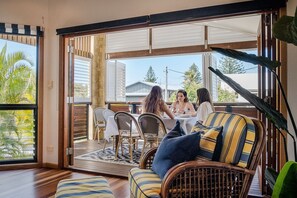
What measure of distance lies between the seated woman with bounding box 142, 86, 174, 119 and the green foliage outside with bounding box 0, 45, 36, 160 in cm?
184

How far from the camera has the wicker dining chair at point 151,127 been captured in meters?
3.99

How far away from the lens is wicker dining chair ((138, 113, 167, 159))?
399cm

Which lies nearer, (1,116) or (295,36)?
(295,36)

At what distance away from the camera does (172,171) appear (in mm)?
1726

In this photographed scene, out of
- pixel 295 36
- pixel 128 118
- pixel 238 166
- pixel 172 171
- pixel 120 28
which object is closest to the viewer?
pixel 295 36

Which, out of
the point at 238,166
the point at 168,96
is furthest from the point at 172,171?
the point at 168,96

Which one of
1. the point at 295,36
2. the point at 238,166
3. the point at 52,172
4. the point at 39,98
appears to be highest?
the point at 295,36

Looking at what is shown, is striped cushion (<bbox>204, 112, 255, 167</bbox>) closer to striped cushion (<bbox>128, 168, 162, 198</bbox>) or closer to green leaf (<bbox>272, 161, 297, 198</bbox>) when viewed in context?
striped cushion (<bbox>128, 168, 162, 198</bbox>)

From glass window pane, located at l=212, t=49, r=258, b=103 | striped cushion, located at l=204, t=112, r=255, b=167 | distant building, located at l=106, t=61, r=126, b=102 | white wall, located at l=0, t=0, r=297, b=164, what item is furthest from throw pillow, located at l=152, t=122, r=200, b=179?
distant building, located at l=106, t=61, r=126, b=102

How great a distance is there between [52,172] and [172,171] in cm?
266

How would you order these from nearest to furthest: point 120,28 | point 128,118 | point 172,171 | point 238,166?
point 172,171 → point 238,166 → point 120,28 → point 128,118

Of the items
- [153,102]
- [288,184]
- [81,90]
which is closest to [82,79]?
[81,90]

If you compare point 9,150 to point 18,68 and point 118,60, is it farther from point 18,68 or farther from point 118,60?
point 118,60

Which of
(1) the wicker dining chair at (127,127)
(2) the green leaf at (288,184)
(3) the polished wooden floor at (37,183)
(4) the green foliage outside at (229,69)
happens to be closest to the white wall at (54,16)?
(3) the polished wooden floor at (37,183)
